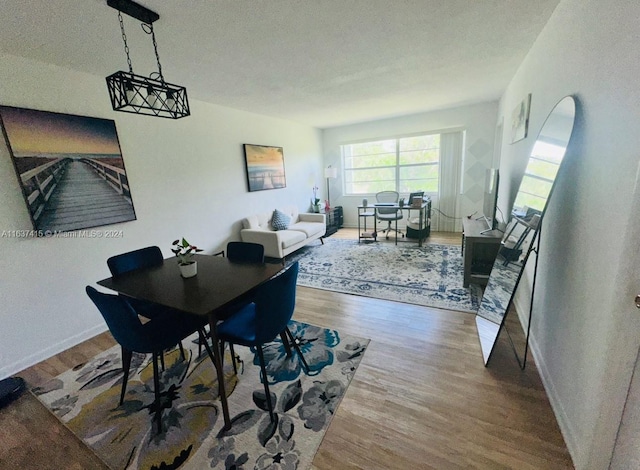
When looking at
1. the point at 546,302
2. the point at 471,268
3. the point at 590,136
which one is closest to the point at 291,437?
the point at 546,302

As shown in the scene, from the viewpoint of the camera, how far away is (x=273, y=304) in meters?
1.54

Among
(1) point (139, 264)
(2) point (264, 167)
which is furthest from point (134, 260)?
(2) point (264, 167)

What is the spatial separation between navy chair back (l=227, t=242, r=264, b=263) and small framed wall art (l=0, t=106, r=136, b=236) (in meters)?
1.35

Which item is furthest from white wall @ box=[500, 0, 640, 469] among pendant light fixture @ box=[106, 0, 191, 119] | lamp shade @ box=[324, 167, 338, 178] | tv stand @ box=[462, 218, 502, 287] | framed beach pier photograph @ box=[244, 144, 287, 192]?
lamp shade @ box=[324, 167, 338, 178]

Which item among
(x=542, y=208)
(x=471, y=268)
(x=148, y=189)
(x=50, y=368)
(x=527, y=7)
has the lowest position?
(x=50, y=368)

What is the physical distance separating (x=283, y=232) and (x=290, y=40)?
2.67 meters

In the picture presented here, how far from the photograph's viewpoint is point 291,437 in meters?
1.46

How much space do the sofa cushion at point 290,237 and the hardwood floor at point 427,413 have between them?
6.66 feet

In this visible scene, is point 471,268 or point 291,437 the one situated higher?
point 471,268

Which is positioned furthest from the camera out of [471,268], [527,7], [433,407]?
[471,268]

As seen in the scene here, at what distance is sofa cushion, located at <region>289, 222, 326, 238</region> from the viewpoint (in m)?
4.70

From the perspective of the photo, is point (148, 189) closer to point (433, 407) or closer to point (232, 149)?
point (232, 149)

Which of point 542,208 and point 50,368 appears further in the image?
point 50,368

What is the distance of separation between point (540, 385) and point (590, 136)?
1.52 m
